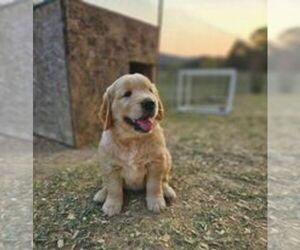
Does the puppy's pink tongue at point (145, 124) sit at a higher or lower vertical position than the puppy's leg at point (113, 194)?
higher

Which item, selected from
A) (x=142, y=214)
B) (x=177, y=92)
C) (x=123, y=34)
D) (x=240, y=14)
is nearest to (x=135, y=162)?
(x=142, y=214)

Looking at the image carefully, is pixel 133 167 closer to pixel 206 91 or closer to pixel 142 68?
pixel 142 68

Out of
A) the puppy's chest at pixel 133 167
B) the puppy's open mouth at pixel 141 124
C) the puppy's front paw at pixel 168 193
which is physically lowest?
the puppy's front paw at pixel 168 193

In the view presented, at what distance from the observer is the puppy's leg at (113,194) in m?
1.59

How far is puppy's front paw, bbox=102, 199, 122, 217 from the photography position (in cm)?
159

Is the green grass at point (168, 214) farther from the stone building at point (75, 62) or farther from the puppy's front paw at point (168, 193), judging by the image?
the stone building at point (75, 62)

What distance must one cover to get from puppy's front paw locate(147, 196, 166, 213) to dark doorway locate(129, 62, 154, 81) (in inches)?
62.0

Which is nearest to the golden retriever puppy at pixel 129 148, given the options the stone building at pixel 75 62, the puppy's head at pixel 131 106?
the puppy's head at pixel 131 106

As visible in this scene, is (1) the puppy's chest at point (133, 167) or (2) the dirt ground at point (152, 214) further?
(1) the puppy's chest at point (133, 167)

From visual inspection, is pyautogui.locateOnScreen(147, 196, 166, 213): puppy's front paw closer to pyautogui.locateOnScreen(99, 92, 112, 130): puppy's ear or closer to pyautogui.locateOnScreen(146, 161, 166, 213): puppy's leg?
pyautogui.locateOnScreen(146, 161, 166, 213): puppy's leg

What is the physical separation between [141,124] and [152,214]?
0.37 meters

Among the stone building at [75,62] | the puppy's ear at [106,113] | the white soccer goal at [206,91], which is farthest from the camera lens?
the white soccer goal at [206,91]

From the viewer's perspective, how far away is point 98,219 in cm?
156

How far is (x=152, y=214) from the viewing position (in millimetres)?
1577
